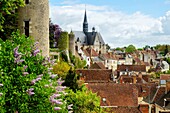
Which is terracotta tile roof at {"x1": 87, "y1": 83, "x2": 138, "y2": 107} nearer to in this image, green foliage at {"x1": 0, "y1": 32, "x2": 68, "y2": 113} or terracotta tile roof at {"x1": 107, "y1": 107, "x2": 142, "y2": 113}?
terracotta tile roof at {"x1": 107, "y1": 107, "x2": 142, "y2": 113}

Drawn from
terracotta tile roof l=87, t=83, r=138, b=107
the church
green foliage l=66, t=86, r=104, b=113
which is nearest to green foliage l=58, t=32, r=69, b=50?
terracotta tile roof l=87, t=83, r=138, b=107

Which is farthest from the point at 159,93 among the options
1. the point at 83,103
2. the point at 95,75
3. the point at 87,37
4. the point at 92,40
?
the point at 87,37

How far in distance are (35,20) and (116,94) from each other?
622 inches

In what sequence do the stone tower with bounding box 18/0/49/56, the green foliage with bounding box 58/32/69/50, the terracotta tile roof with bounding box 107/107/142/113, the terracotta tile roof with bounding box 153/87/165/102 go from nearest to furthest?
1. the stone tower with bounding box 18/0/49/56
2. the terracotta tile roof with bounding box 107/107/142/113
3. the terracotta tile roof with bounding box 153/87/165/102
4. the green foliage with bounding box 58/32/69/50

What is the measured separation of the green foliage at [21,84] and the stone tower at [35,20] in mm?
12112

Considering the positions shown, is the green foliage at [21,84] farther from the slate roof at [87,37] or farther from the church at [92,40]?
the slate roof at [87,37]

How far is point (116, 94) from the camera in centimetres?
→ 3853

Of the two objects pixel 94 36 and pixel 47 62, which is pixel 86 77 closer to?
pixel 47 62

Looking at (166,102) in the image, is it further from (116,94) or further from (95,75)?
(95,75)

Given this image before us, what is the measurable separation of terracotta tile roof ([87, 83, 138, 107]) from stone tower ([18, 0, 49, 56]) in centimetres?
1311

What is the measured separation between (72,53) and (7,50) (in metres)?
48.4

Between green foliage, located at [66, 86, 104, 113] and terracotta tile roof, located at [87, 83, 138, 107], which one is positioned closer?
green foliage, located at [66, 86, 104, 113]

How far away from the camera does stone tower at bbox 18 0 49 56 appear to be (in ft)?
81.1

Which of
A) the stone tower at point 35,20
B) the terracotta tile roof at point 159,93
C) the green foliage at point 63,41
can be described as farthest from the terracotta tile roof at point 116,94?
the green foliage at point 63,41
